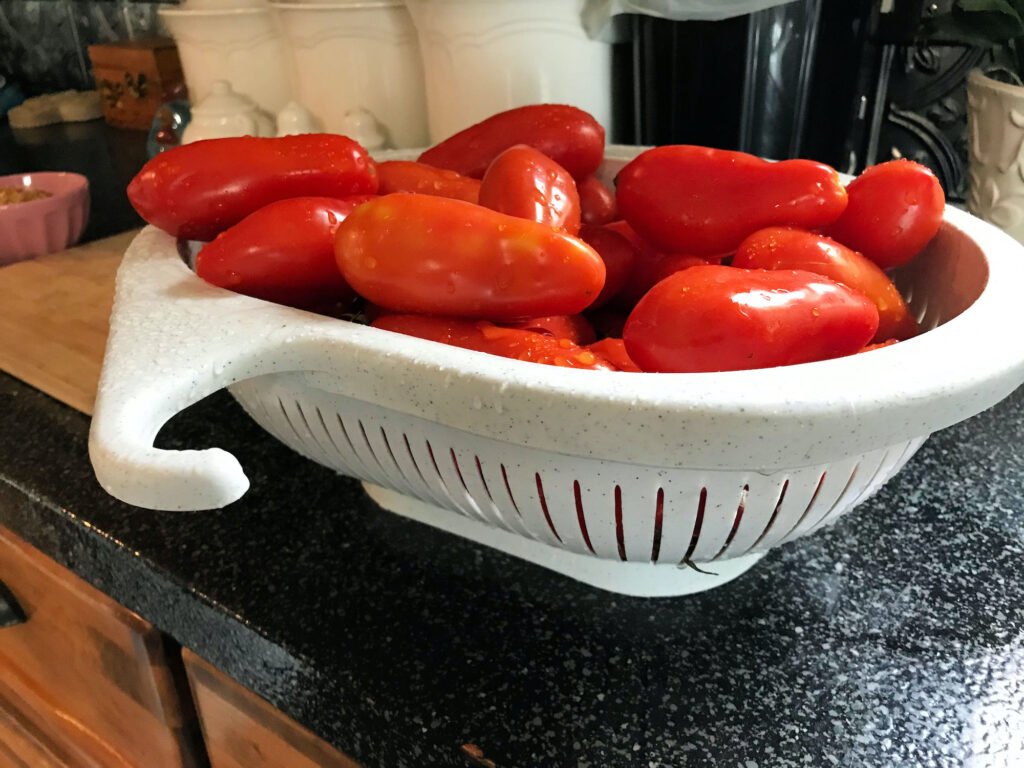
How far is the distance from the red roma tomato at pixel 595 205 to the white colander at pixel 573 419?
0.65 ft

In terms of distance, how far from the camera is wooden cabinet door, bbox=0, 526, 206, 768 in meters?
0.52

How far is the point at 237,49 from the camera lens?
3.12 ft

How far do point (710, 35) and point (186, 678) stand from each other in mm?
573

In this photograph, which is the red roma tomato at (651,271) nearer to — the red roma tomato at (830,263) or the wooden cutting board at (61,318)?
the red roma tomato at (830,263)

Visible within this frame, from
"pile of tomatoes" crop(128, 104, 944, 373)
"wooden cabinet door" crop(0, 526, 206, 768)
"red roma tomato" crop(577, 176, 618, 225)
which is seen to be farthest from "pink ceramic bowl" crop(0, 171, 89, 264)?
"red roma tomato" crop(577, 176, 618, 225)

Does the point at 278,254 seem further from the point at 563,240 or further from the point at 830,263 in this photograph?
the point at 830,263

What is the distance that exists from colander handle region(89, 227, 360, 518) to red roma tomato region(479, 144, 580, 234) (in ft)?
0.38

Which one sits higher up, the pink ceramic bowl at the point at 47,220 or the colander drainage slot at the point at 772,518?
the colander drainage slot at the point at 772,518

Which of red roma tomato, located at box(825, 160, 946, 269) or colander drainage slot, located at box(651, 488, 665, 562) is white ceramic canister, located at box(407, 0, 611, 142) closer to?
red roma tomato, located at box(825, 160, 946, 269)

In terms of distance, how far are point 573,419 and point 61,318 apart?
63cm

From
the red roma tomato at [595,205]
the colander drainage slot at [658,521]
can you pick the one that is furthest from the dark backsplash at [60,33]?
the colander drainage slot at [658,521]

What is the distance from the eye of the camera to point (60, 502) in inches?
Answer: 20.4

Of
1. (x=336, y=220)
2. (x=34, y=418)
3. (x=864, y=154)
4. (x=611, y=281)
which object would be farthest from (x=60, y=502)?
(x=864, y=154)

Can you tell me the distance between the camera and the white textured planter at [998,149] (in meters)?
0.64
